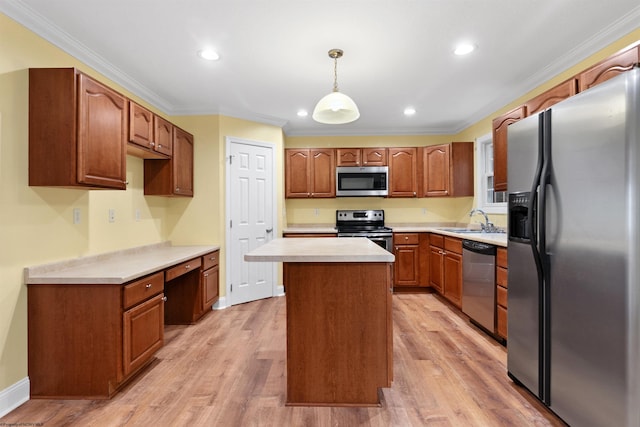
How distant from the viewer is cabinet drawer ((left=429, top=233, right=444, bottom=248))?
4.09m

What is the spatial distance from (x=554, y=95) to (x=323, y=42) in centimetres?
182

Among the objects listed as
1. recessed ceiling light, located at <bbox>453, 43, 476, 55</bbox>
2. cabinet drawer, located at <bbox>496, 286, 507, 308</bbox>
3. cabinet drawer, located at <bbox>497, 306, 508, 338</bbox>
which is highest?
recessed ceiling light, located at <bbox>453, 43, 476, 55</bbox>

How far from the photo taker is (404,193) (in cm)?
485

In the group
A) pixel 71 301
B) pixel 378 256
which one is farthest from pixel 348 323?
pixel 71 301

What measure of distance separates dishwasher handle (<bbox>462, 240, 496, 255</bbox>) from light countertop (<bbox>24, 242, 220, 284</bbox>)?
9.17 ft

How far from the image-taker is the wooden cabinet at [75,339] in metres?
1.99

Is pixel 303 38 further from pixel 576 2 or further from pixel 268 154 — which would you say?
pixel 268 154

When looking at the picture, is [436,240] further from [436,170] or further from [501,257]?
[501,257]

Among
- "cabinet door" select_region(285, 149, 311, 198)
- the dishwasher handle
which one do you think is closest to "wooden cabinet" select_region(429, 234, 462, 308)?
the dishwasher handle

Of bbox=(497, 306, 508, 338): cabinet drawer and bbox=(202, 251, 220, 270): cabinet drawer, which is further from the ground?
bbox=(202, 251, 220, 270): cabinet drawer

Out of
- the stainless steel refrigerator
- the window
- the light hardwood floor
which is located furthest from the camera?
the window

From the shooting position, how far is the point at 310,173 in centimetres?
481

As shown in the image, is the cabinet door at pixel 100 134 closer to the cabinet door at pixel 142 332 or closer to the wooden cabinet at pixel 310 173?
the cabinet door at pixel 142 332

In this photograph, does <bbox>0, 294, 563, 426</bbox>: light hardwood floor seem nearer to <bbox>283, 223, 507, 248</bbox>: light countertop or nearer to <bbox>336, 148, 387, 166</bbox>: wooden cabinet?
<bbox>283, 223, 507, 248</bbox>: light countertop
